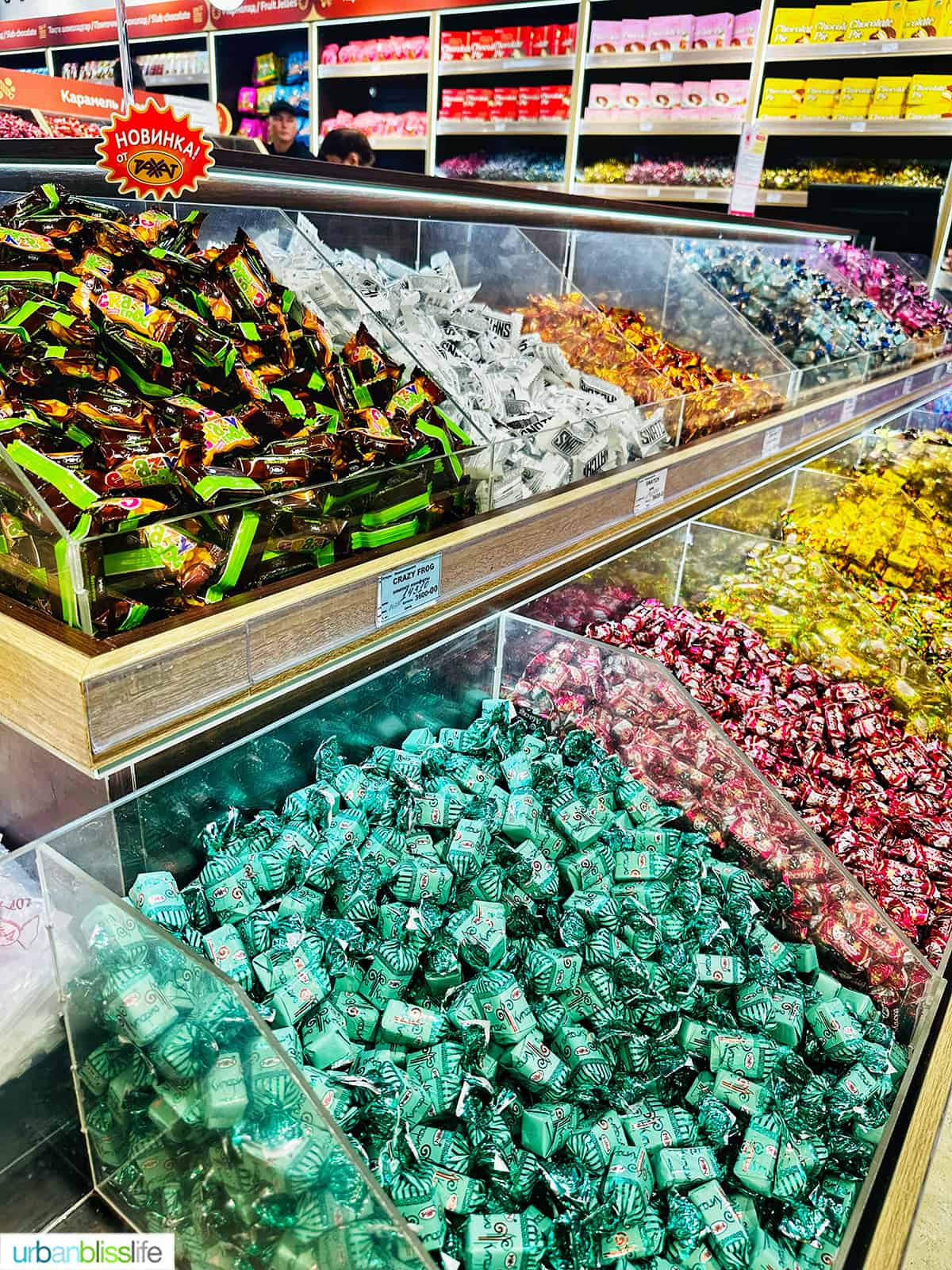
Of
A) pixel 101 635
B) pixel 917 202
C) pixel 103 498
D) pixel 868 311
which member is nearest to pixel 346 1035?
pixel 101 635

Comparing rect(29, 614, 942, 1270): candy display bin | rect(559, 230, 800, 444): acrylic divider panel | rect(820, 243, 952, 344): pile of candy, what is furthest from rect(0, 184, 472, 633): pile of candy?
rect(820, 243, 952, 344): pile of candy

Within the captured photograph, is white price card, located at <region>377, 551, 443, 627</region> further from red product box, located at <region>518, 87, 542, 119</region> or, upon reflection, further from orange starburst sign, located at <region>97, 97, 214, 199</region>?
red product box, located at <region>518, 87, 542, 119</region>

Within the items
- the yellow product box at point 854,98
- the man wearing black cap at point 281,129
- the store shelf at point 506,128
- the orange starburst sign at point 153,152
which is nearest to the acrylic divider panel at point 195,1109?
the orange starburst sign at point 153,152

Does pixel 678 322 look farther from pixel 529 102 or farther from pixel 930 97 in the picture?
pixel 529 102

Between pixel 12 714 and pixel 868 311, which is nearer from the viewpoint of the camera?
pixel 12 714

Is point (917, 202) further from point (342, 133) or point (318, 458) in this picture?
point (318, 458)

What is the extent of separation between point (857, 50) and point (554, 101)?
1838mm

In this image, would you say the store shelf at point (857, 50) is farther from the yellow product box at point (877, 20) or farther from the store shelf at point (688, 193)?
the store shelf at point (688, 193)

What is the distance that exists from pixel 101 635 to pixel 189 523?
138 millimetres

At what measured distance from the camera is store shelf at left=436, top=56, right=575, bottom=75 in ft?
17.6

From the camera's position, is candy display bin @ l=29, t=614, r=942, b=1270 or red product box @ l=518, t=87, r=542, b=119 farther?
red product box @ l=518, t=87, r=542, b=119

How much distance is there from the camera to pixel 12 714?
0.82 m

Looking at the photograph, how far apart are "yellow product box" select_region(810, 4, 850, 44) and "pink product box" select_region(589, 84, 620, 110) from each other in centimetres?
116

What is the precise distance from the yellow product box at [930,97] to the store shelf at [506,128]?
203 cm
